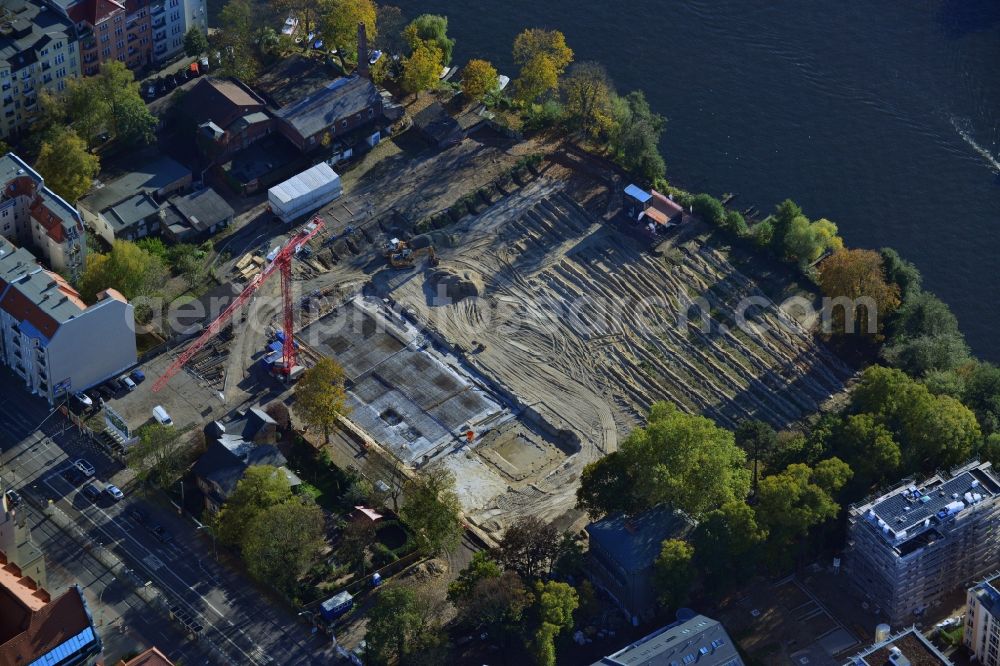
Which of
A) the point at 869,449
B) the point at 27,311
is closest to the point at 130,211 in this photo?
the point at 27,311

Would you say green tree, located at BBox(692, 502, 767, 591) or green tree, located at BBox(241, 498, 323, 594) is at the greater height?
green tree, located at BBox(692, 502, 767, 591)

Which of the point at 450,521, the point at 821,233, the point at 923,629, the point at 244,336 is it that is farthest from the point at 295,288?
the point at 923,629

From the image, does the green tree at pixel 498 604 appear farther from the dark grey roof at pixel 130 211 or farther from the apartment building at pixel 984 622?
the dark grey roof at pixel 130 211


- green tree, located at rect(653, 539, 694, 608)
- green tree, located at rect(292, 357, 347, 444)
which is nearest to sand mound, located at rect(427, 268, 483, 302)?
green tree, located at rect(292, 357, 347, 444)

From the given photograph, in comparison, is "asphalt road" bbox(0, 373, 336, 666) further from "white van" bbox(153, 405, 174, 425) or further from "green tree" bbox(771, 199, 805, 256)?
"green tree" bbox(771, 199, 805, 256)

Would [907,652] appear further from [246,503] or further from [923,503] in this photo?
[246,503]

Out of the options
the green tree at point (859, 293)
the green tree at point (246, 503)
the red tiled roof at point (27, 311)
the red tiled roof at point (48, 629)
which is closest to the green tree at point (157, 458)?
the green tree at point (246, 503)
